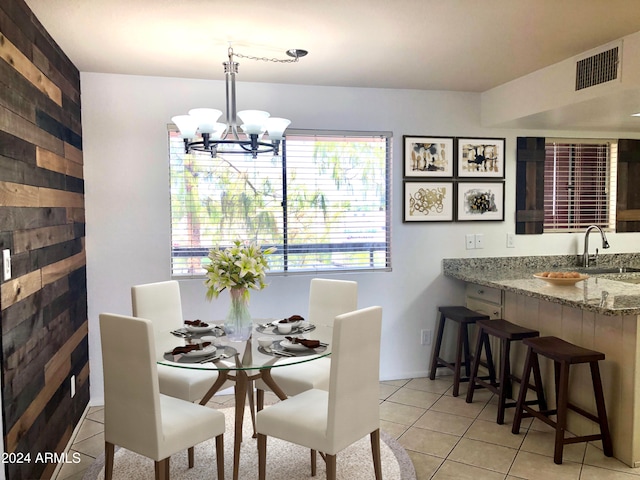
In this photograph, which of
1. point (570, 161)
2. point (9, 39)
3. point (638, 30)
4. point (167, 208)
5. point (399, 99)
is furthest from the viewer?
point (570, 161)

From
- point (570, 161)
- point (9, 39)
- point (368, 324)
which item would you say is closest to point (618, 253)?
point (570, 161)

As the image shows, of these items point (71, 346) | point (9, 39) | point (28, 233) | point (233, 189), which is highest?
point (9, 39)

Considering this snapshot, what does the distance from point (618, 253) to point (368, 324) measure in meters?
3.42

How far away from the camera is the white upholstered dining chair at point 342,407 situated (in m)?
2.22

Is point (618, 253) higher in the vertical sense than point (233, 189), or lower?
lower

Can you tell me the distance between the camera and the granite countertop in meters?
2.88

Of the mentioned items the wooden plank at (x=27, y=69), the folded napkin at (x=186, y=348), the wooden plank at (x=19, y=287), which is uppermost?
the wooden plank at (x=27, y=69)

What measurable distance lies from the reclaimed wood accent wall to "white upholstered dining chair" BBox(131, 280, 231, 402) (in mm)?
439

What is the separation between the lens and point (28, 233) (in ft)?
7.84

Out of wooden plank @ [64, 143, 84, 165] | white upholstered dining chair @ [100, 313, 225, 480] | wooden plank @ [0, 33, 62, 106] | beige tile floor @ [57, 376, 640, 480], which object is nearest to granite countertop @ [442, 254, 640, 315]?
beige tile floor @ [57, 376, 640, 480]

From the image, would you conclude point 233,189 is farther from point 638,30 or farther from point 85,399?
point 638,30

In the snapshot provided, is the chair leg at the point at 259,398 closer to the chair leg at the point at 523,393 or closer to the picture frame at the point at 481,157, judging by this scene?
the chair leg at the point at 523,393

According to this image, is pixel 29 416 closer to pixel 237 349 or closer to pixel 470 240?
pixel 237 349

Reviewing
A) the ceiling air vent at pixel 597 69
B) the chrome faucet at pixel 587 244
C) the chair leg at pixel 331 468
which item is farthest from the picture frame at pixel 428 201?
the chair leg at pixel 331 468
